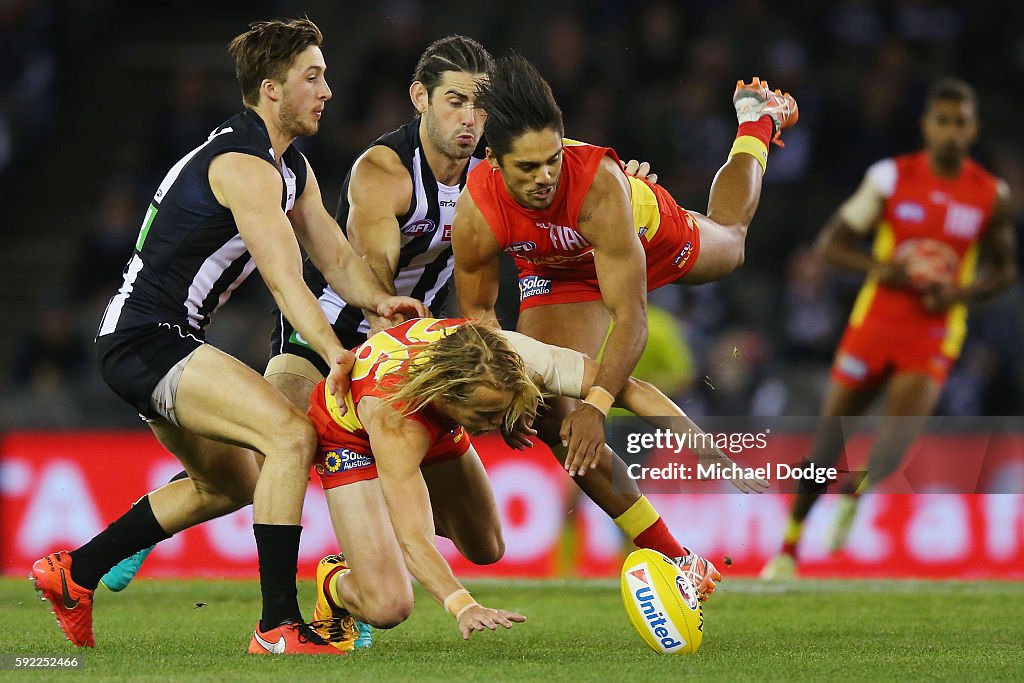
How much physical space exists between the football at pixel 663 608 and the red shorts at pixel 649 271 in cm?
145

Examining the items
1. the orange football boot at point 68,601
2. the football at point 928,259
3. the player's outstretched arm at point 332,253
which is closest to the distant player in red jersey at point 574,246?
the player's outstretched arm at point 332,253

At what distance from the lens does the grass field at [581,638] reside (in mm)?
4637

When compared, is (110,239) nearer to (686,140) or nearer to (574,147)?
(686,140)

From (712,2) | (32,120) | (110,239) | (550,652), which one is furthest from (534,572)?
(32,120)

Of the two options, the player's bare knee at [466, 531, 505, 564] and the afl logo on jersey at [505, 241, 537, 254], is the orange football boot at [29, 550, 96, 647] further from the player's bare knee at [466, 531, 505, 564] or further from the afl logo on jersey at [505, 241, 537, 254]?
the afl logo on jersey at [505, 241, 537, 254]

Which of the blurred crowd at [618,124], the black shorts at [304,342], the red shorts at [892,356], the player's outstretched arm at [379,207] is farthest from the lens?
the blurred crowd at [618,124]

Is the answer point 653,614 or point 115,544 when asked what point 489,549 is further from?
point 115,544

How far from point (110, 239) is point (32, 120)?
2347 mm

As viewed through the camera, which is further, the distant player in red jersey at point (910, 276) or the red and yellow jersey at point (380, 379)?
the distant player in red jersey at point (910, 276)

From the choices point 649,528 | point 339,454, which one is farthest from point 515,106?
point 649,528

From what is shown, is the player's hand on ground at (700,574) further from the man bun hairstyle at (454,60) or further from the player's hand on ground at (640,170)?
the man bun hairstyle at (454,60)

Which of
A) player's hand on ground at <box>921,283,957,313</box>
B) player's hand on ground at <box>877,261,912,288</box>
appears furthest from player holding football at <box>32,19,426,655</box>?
player's hand on ground at <box>921,283,957,313</box>

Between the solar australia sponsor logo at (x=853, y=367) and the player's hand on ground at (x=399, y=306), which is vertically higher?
the player's hand on ground at (x=399, y=306)

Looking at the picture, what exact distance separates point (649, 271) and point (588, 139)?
5378 millimetres
